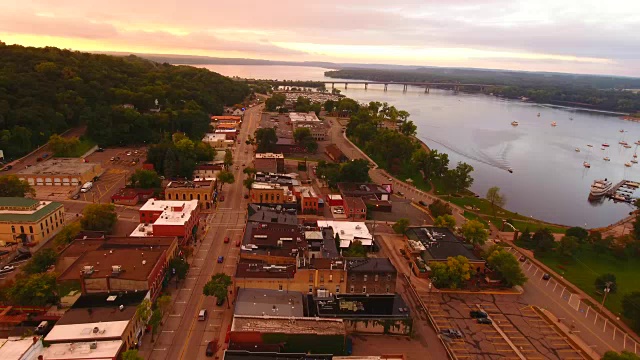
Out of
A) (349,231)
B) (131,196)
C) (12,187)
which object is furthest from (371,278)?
(12,187)

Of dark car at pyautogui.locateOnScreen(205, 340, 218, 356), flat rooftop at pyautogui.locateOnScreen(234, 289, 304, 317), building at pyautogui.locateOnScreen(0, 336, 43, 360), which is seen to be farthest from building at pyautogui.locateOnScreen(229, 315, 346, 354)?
building at pyautogui.locateOnScreen(0, 336, 43, 360)

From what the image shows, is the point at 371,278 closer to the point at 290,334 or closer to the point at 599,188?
the point at 290,334

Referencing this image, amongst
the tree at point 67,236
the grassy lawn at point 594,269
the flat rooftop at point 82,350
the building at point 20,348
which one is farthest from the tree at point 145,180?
the grassy lawn at point 594,269

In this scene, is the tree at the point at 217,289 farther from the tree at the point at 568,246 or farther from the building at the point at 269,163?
the tree at the point at 568,246

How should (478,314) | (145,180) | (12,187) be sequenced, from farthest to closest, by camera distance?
(145,180)
(12,187)
(478,314)

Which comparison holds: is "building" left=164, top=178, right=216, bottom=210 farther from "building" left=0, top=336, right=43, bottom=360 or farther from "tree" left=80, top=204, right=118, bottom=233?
"building" left=0, top=336, right=43, bottom=360

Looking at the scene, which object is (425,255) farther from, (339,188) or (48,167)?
(48,167)
